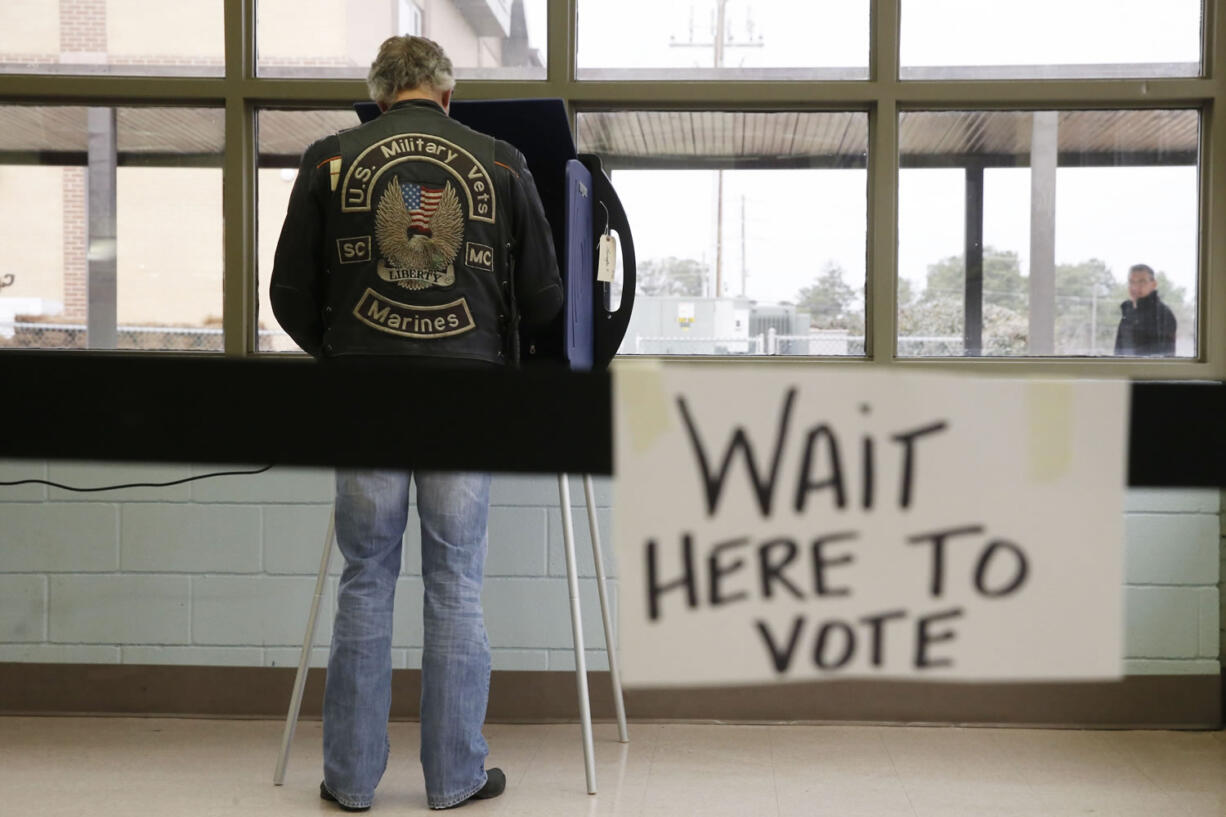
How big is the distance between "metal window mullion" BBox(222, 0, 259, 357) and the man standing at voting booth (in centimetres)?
77

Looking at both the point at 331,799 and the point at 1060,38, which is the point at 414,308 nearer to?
the point at 331,799

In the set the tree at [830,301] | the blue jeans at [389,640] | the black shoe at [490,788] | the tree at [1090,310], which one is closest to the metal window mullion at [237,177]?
the blue jeans at [389,640]

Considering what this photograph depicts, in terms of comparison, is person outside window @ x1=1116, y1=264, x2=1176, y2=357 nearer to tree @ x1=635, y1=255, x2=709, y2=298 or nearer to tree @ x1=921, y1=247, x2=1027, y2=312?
tree @ x1=921, y1=247, x2=1027, y2=312

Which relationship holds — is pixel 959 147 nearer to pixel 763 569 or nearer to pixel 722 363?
pixel 722 363

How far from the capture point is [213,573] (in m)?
2.83

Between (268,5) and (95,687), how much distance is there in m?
1.72

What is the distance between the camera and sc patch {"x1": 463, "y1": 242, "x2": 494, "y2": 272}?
2016mm

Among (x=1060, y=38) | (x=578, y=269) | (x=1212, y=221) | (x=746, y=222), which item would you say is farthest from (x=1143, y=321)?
(x=578, y=269)

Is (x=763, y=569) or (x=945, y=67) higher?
(x=945, y=67)

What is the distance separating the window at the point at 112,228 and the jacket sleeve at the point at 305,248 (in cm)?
86

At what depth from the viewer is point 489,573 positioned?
9.21 feet

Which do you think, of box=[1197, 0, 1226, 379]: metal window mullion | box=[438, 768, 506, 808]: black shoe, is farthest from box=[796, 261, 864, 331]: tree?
box=[438, 768, 506, 808]: black shoe

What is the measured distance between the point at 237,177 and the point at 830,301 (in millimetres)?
1477

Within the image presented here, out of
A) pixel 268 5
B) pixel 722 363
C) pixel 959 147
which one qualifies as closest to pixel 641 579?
pixel 722 363
